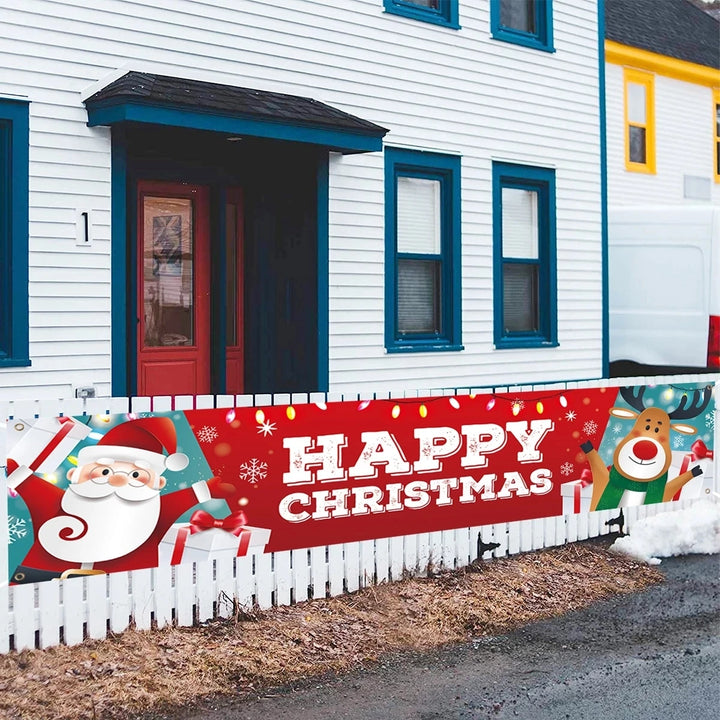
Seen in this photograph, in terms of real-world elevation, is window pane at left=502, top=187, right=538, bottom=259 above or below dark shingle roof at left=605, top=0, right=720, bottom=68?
below

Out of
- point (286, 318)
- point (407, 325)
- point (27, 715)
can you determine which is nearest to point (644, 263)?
point (407, 325)

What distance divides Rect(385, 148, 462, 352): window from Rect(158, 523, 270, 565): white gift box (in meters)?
4.45

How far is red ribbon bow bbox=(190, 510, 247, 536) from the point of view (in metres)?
6.42

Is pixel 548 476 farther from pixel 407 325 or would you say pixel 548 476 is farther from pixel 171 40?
pixel 171 40

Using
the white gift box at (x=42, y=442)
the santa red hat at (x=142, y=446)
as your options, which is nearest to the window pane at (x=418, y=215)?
the santa red hat at (x=142, y=446)

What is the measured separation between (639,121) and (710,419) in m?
11.6

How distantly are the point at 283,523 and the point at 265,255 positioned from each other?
430cm

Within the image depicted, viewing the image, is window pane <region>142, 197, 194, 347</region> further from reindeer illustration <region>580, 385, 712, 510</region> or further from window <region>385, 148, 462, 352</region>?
reindeer illustration <region>580, 385, 712, 510</region>

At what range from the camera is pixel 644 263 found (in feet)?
44.4

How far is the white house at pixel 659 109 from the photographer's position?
19109 mm

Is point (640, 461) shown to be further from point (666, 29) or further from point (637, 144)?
point (666, 29)

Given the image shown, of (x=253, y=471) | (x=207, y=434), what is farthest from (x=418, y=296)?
(x=207, y=434)

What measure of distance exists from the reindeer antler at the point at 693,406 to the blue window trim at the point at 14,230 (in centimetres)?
525

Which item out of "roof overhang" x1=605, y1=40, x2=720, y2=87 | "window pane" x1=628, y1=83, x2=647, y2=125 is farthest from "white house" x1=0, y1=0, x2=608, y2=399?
"window pane" x1=628, y1=83, x2=647, y2=125
